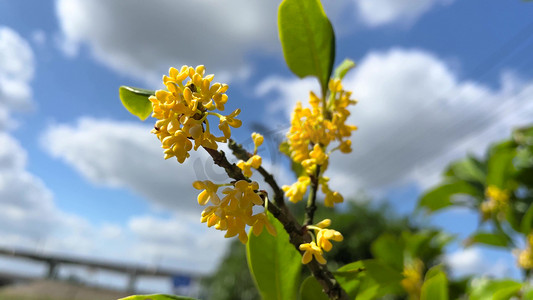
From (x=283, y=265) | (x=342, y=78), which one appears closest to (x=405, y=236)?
(x=342, y=78)

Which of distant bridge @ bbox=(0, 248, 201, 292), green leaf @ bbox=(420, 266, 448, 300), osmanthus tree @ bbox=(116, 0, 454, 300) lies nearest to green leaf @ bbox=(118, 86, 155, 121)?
osmanthus tree @ bbox=(116, 0, 454, 300)

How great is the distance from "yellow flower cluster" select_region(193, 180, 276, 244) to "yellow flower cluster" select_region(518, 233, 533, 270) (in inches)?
55.9

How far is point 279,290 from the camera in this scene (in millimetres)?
511

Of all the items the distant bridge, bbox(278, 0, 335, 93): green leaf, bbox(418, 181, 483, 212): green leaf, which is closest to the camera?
bbox(278, 0, 335, 93): green leaf

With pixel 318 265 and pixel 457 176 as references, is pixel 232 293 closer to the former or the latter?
pixel 457 176

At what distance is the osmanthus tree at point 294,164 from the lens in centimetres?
37

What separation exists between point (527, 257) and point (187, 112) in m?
1.56

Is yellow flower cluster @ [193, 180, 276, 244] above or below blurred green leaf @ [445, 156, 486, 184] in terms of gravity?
below

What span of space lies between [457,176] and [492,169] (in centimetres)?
37

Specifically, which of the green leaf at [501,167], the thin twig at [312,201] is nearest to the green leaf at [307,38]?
the thin twig at [312,201]

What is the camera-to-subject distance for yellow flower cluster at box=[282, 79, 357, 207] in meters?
0.53

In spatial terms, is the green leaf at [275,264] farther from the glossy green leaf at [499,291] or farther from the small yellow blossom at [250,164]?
the glossy green leaf at [499,291]

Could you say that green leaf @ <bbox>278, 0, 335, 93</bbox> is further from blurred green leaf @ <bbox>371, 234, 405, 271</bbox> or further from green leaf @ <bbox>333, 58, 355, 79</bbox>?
blurred green leaf @ <bbox>371, 234, 405, 271</bbox>

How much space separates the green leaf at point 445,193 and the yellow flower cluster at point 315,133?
1426 millimetres
